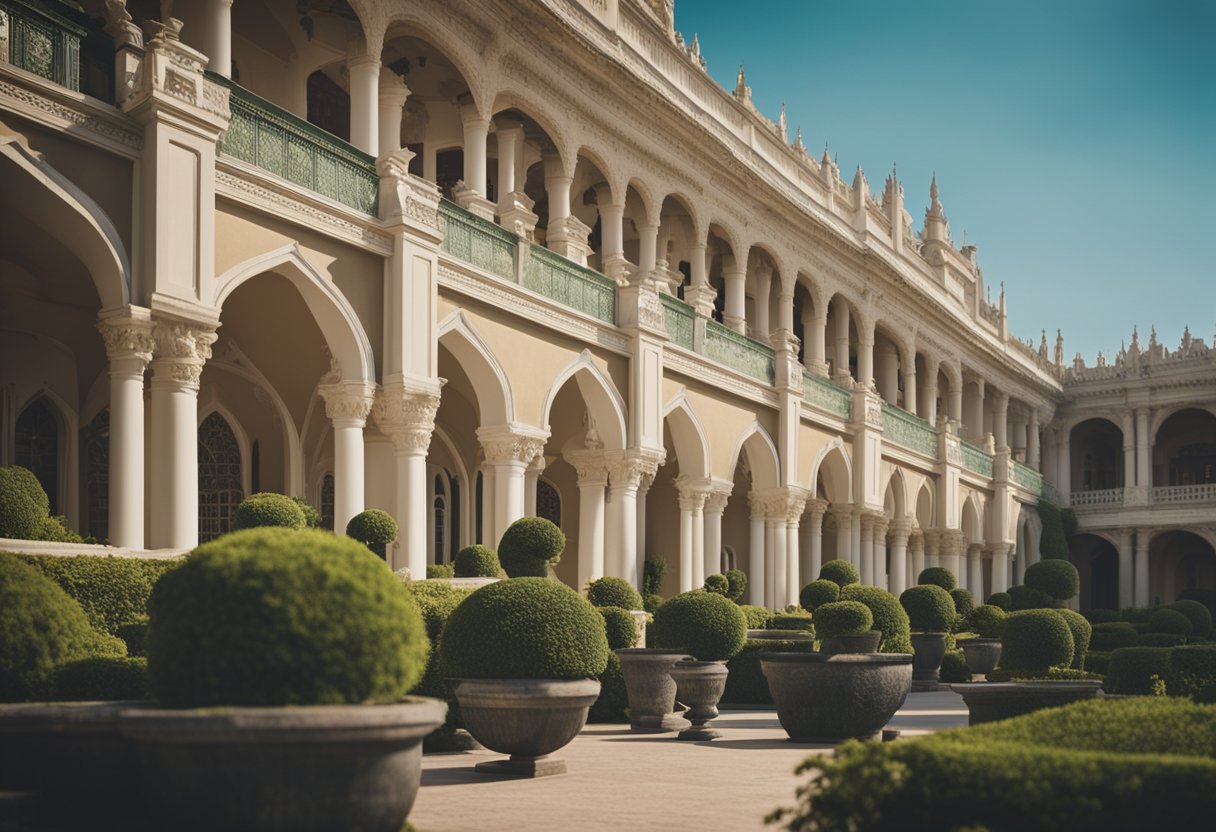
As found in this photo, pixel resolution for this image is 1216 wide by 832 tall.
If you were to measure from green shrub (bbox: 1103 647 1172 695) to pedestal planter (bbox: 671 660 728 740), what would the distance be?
18.0ft

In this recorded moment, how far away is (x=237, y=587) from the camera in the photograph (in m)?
6.11

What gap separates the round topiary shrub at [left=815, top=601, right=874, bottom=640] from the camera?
51.4ft

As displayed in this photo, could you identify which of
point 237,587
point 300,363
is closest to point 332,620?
point 237,587

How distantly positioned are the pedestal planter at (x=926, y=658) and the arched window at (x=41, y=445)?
14.6 meters

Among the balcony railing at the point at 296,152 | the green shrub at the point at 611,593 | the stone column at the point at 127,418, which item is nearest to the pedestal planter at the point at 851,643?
the green shrub at the point at 611,593

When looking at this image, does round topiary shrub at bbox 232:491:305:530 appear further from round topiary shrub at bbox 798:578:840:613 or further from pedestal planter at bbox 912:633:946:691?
pedestal planter at bbox 912:633:946:691

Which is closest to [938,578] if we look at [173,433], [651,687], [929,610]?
[929,610]

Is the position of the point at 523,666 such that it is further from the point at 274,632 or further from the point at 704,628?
the point at 704,628

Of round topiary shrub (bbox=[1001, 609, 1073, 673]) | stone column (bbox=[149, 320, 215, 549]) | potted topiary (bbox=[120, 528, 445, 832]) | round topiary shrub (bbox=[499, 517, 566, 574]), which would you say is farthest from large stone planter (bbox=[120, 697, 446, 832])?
round topiary shrub (bbox=[1001, 609, 1073, 673])

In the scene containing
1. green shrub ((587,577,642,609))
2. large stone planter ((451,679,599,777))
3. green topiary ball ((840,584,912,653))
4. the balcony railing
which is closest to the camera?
large stone planter ((451,679,599,777))

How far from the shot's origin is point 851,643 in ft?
54.4

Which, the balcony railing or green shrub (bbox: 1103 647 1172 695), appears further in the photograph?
green shrub (bbox: 1103 647 1172 695)

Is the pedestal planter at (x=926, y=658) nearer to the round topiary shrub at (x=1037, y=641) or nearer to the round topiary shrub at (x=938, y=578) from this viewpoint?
the round topiary shrub at (x=938, y=578)

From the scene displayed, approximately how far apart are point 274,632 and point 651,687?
9.66 metres
